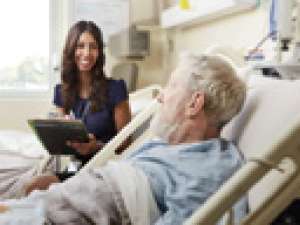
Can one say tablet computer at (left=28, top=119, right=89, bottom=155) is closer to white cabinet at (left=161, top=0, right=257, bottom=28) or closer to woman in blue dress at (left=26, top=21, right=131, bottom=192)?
woman in blue dress at (left=26, top=21, right=131, bottom=192)

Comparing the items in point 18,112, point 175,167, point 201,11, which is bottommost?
point 18,112

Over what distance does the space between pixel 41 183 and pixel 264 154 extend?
1.18 metres

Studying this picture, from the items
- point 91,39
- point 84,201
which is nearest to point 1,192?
point 91,39

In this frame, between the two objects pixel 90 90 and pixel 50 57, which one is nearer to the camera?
pixel 90 90

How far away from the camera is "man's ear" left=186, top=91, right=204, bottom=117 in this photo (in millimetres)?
1585

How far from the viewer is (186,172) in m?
1.45

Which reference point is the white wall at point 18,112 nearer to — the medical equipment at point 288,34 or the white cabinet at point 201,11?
the white cabinet at point 201,11

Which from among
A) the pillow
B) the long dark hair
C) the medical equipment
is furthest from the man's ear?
the long dark hair

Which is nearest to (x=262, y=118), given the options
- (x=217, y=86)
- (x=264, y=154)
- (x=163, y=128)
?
(x=217, y=86)

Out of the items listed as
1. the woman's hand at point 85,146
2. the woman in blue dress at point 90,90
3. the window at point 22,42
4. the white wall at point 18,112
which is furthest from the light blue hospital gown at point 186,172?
the window at point 22,42

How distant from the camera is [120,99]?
8.60 feet

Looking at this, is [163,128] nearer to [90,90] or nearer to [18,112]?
[90,90]

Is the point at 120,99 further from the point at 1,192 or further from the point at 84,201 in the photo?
the point at 84,201

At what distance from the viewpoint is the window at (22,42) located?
13.9ft
